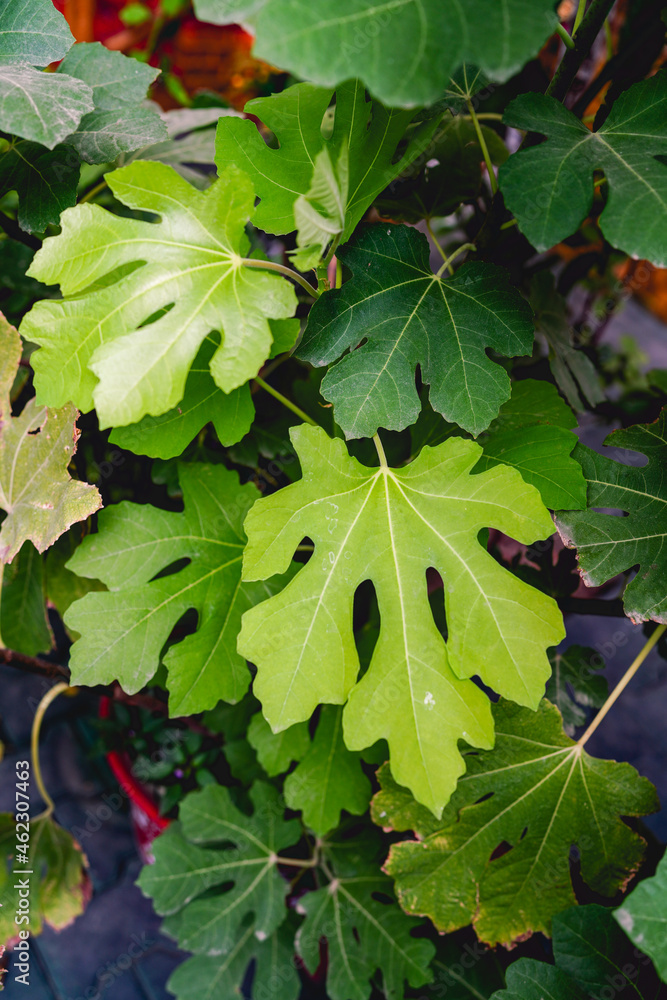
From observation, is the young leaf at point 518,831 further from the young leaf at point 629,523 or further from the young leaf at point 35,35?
the young leaf at point 35,35

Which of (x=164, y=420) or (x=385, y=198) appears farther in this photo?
(x=385, y=198)

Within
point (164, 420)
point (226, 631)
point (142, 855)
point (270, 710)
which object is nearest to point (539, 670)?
point (270, 710)

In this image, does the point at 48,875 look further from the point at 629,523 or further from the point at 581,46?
the point at 581,46

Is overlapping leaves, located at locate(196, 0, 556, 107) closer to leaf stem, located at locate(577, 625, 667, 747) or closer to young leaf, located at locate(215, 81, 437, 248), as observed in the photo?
young leaf, located at locate(215, 81, 437, 248)

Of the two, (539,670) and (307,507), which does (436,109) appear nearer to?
(307,507)

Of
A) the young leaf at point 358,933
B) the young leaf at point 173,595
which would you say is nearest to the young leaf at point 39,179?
the young leaf at point 173,595
